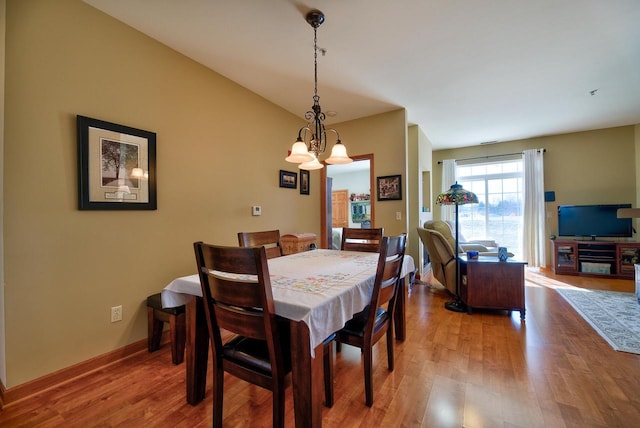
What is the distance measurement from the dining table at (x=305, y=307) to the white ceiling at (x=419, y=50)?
1.86m

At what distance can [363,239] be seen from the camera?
246 centimetres

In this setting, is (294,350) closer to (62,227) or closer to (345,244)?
(345,244)

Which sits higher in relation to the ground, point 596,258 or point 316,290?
point 316,290

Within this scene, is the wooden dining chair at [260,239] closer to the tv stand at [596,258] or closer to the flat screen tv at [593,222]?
the tv stand at [596,258]

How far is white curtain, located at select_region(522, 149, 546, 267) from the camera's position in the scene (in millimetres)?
5016

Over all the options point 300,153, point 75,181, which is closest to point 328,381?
point 300,153

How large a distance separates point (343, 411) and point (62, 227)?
2.12 meters

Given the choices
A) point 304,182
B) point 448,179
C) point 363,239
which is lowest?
point 363,239

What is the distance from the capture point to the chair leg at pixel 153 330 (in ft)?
6.85

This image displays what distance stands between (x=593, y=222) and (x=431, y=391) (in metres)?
5.09

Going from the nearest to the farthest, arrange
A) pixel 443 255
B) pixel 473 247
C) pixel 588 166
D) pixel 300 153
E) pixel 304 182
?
pixel 300 153 < pixel 443 255 < pixel 304 182 < pixel 473 247 < pixel 588 166

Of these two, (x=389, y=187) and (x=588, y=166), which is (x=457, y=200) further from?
(x=588, y=166)

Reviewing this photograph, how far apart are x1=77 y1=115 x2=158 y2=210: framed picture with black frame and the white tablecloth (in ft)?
3.18

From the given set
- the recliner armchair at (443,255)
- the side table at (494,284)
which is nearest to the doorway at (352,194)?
the recliner armchair at (443,255)
